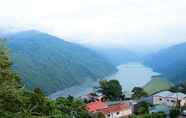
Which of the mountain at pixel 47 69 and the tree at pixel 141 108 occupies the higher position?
the mountain at pixel 47 69

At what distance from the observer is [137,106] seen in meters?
33.2

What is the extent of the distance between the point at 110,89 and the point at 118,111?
570 centimetres

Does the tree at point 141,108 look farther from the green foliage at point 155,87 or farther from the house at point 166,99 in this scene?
the green foliage at point 155,87

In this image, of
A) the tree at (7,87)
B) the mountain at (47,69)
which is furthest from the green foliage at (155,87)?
the tree at (7,87)

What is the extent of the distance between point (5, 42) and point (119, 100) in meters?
32.6

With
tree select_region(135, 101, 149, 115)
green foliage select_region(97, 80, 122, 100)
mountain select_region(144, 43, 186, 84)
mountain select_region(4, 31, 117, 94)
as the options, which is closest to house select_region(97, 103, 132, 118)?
tree select_region(135, 101, 149, 115)

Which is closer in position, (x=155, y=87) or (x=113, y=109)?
(x=113, y=109)

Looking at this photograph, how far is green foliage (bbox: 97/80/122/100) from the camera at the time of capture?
36.9 m

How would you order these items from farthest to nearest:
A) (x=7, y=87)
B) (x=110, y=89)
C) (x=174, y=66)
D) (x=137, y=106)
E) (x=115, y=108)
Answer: (x=174, y=66), (x=110, y=89), (x=137, y=106), (x=115, y=108), (x=7, y=87)

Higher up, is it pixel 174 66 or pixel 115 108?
pixel 174 66

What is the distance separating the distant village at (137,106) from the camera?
27.0m

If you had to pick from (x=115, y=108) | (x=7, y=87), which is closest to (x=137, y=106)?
(x=115, y=108)

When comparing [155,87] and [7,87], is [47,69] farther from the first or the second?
[7,87]

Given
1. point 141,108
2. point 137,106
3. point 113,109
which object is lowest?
point 141,108
